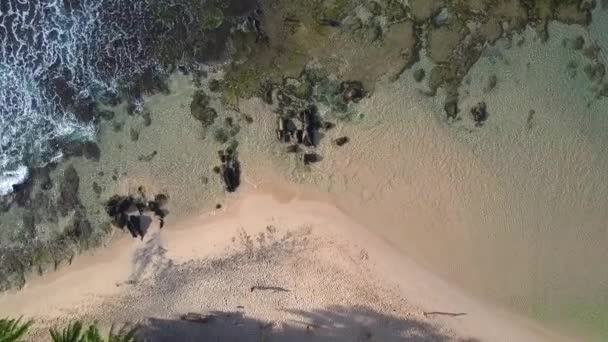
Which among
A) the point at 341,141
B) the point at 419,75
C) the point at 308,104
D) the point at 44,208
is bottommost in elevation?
the point at 44,208

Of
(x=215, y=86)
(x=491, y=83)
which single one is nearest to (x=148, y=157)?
(x=215, y=86)

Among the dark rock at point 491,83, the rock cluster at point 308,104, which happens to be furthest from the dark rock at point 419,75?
the dark rock at point 491,83

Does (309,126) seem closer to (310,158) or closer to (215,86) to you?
(310,158)

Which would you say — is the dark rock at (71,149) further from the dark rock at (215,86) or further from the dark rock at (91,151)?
the dark rock at (215,86)

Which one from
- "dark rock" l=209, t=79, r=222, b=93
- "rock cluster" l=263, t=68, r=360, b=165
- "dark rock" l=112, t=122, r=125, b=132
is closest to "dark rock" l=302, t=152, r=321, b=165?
"rock cluster" l=263, t=68, r=360, b=165

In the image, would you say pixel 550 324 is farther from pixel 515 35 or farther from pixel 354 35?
pixel 354 35

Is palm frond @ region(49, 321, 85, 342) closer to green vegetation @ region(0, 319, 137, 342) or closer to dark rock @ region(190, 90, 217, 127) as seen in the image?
green vegetation @ region(0, 319, 137, 342)
